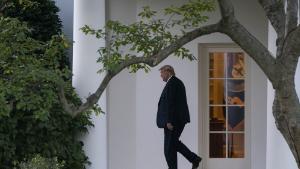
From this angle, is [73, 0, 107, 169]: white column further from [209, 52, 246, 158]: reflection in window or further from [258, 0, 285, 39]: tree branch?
[258, 0, 285, 39]: tree branch

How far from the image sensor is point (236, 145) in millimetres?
13227

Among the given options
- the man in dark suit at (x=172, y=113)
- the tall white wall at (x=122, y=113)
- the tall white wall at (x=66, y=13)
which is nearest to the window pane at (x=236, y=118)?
the tall white wall at (x=122, y=113)

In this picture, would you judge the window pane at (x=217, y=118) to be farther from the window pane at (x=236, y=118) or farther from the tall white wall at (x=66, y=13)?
the tall white wall at (x=66, y=13)

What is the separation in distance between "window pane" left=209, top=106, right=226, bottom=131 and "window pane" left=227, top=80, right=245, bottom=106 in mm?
204

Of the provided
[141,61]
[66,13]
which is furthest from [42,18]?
[141,61]

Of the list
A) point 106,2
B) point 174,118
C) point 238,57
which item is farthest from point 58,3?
point 174,118

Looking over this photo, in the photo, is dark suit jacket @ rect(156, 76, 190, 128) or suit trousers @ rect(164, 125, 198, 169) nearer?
dark suit jacket @ rect(156, 76, 190, 128)

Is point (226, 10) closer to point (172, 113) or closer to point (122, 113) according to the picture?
point (172, 113)

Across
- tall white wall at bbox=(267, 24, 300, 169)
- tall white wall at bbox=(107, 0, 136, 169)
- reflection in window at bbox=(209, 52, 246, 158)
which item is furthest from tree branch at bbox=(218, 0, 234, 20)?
reflection in window at bbox=(209, 52, 246, 158)

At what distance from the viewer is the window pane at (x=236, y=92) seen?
13.1 meters

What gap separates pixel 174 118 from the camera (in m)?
11.3

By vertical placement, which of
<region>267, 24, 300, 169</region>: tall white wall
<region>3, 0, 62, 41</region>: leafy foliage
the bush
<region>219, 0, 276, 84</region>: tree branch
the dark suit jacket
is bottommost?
the bush

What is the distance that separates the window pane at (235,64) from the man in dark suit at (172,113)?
7.00 feet

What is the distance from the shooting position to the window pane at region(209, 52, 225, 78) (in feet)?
43.3
